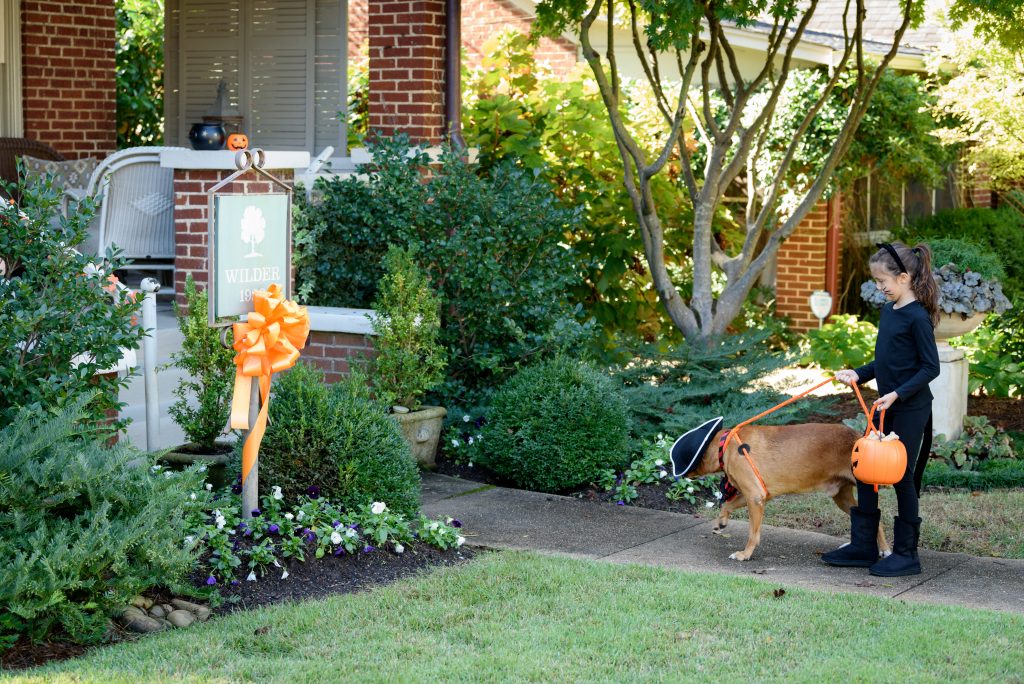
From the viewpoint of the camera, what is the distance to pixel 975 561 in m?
5.97

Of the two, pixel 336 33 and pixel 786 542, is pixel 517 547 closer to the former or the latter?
pixel 786 542

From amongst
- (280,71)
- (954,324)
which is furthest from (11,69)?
(954,324)

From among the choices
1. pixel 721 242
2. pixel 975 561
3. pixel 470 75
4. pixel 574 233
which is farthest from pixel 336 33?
pixel 975 561

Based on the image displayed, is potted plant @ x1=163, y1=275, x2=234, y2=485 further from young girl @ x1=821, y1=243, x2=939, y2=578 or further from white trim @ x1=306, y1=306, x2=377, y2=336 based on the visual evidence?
young girl @ x1=821, y1=243, x2=939, y2=578

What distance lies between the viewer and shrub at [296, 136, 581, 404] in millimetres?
8172

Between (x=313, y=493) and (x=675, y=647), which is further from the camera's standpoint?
(x=313, y=493)

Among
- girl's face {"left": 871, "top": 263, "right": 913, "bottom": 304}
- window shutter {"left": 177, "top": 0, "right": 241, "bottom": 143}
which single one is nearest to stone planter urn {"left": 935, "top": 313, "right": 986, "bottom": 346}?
girl's face {"left": 871, "top": 263, "right": 913, "bottom": 304}

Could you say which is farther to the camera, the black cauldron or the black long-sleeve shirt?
the black cauldron

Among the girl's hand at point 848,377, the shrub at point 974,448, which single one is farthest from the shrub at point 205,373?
the shrub at point 974,448

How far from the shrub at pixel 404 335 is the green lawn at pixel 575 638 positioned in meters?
2.29

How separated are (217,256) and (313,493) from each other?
1202 millimetres

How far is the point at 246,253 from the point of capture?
18.1 ft

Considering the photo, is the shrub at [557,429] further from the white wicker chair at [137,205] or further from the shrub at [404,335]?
the white wicker chair at [137,205]

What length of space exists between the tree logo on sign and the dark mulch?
1.42 m
